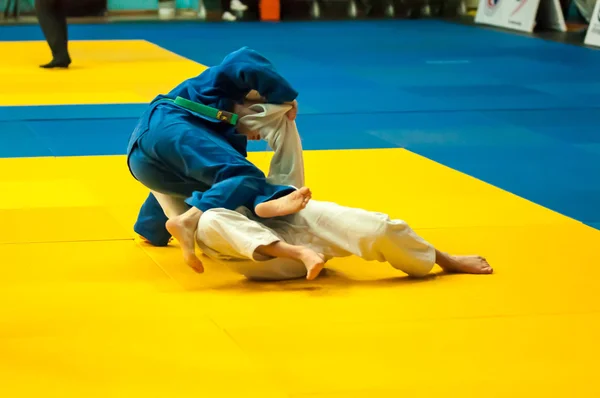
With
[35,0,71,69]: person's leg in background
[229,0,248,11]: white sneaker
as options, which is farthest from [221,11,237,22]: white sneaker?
[35,0,71,69]: person's leg in background

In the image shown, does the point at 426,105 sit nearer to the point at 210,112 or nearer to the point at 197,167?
the point at 210,112

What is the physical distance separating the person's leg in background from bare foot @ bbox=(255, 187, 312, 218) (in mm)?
6998

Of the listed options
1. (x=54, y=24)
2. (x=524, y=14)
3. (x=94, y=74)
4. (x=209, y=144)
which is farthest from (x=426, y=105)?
(x=524, y=14)

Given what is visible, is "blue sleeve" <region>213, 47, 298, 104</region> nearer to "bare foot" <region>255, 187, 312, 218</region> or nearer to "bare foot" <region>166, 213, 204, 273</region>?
"bare foot" <region>255, 187, 312, 218</region>

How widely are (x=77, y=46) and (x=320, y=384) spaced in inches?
414

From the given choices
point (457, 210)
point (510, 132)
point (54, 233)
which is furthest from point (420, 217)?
point (510, 132)

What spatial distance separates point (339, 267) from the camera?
4895 mm

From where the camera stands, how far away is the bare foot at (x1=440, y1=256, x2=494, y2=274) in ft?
15.6

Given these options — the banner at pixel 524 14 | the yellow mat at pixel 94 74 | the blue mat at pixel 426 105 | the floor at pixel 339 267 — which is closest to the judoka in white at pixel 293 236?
the floor at pixel 339 267

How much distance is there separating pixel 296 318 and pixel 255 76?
115 centimetres

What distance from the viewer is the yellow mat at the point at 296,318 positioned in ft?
11.8

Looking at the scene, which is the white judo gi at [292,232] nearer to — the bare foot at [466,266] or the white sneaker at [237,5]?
the bare foot at [466,266]

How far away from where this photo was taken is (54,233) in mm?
5367

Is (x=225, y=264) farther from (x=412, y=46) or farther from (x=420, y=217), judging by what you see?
(x=412, y=46)
